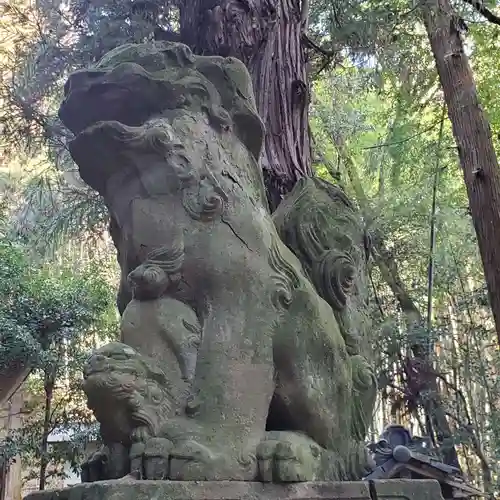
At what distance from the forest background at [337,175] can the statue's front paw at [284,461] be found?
1.39 m

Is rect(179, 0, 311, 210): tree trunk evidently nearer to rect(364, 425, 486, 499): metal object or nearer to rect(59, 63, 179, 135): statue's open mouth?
rect(59, 63, 179, 135): statue's open mouth

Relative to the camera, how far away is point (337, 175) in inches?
288

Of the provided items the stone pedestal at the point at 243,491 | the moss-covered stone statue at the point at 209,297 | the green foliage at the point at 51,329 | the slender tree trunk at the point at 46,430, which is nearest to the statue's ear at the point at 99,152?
the moss-covered stone statue at the point at 209,297

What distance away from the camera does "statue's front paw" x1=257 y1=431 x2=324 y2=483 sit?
1565 millimetres

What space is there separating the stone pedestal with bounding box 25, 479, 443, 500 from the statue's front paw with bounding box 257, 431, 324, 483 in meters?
0.02

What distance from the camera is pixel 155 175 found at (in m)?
1.90

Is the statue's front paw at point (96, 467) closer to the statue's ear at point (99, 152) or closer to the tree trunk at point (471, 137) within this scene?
the statue's ear at point (99, 152)

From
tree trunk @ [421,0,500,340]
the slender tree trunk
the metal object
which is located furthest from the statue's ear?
the slender tree trunk

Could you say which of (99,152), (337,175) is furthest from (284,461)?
(337,175)

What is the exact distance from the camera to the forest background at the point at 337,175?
3.31 m

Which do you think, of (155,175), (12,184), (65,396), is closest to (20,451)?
(65,396)

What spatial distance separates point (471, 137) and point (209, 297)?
430 centimetres

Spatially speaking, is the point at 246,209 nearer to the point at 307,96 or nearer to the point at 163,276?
the point at 163,276

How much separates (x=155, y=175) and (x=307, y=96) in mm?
1518
